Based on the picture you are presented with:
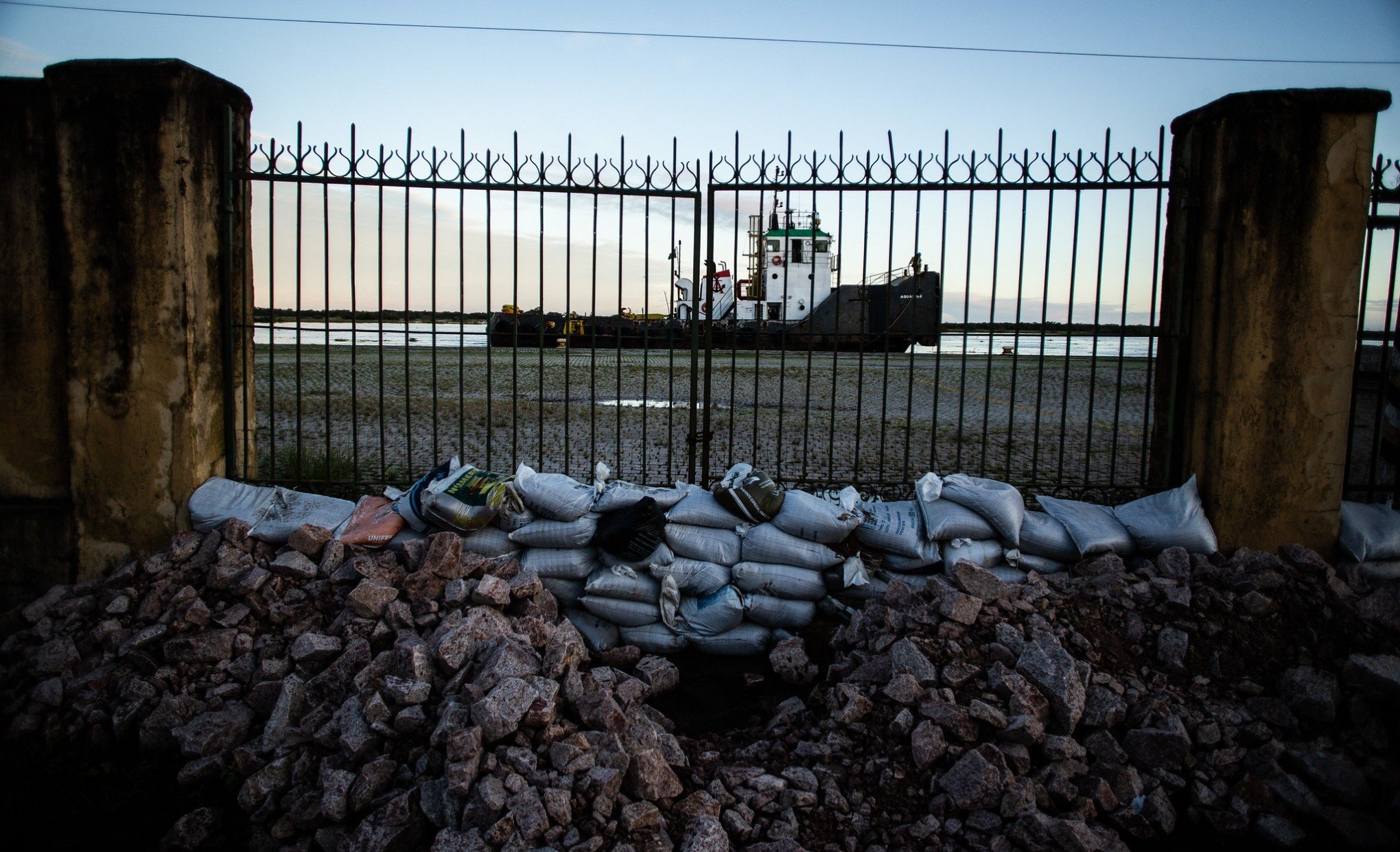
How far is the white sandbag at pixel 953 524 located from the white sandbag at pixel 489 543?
2.09 m

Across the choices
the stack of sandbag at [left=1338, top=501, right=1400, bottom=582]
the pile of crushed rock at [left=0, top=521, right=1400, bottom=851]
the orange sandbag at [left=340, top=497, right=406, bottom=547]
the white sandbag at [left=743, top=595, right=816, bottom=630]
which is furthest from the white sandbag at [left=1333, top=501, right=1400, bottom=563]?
the white sandbag at [left=743, top=595, right=816, bottom=630]

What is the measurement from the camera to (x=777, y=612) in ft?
12.9

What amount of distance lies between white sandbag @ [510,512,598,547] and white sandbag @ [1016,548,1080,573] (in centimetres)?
217

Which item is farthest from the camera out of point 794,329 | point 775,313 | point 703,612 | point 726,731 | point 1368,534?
point 775,313

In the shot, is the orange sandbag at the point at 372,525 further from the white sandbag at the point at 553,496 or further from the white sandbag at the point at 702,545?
the white sandbag at the point at 702,545

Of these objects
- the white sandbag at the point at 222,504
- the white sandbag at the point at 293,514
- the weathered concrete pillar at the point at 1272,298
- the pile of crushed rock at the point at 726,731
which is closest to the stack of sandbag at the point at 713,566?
the pile of crushed rock at the point at 726,731

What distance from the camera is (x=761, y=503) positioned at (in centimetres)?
403

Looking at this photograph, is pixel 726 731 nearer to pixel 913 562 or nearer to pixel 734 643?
pixel 734 643

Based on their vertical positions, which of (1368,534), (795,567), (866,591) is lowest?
(866,591)

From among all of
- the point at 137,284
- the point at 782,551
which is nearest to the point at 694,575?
the point at 782,551

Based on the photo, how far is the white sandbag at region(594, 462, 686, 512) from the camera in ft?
13.1

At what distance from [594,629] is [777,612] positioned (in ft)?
2.95

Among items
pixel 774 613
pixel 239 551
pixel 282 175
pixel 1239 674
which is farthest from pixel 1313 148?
pixel 239 551

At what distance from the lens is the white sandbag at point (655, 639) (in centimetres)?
387
